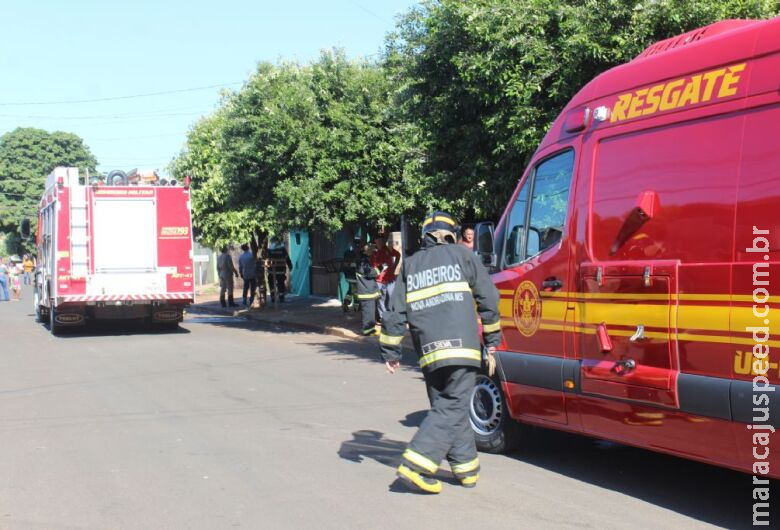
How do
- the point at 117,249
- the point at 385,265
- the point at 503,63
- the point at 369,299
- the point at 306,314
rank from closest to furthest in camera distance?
the point at 369,299, the point at 503,63, the point at 385,265, the point at 117,249, the point at 306,314

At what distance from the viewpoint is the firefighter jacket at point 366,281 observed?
31.8 ft

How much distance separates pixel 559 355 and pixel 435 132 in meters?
6.61

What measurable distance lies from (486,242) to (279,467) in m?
2.29

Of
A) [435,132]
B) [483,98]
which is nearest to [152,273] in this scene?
[435,132]

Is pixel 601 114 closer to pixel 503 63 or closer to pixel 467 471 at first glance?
pixel 467 471

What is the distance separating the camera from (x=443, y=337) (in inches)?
221

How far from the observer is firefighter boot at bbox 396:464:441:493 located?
5.55m

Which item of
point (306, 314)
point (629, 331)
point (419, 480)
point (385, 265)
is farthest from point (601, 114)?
point (306, 314)

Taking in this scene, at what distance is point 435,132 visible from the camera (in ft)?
39.3

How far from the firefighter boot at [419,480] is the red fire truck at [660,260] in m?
0.97

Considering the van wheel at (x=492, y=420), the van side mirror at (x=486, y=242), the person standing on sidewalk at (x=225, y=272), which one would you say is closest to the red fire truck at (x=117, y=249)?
the person standing on sidewalk at (x=225, y=272)

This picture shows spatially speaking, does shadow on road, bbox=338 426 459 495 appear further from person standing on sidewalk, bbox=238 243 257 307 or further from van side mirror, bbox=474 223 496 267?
person standing on sidewalk, bbox=238 243 257 307

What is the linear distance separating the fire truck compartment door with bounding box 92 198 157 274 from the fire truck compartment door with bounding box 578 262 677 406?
12.7 m

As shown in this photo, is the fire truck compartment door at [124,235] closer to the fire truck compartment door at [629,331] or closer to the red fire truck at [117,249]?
the red fire truck at [117,249]
